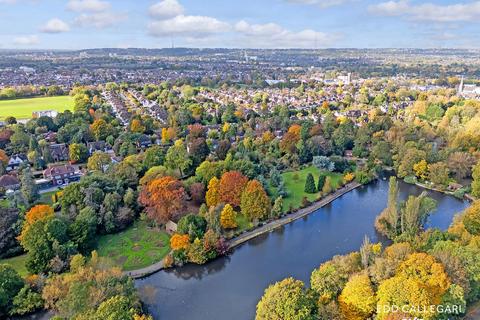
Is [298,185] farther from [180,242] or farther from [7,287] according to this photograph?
[7,287]

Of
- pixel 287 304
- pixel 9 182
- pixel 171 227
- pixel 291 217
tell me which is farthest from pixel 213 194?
pixel 9 182

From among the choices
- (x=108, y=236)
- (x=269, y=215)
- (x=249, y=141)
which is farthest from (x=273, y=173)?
(x=108, y=236)

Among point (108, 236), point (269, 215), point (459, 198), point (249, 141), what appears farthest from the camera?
point (249, 141)

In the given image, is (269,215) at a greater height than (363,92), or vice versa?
(363,92)

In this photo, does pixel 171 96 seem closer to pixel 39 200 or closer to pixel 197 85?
pixel 197 85

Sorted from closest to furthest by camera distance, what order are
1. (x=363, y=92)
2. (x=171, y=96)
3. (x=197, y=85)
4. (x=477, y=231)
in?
(x=477, y=231) → (x=171, y=96) → (x=363, y=92) → (x=197, y=85)

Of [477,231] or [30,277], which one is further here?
[477,231]

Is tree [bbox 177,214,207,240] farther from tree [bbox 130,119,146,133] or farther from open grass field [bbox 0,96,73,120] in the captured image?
open grass field [bbox 0,96,73,120]

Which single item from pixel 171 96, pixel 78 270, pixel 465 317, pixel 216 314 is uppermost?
pixel 171 96

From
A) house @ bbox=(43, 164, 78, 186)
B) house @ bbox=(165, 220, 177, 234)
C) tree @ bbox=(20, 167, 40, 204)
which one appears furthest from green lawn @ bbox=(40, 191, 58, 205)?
house @ bbox=(165, 220, 177, 234)
